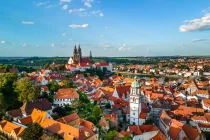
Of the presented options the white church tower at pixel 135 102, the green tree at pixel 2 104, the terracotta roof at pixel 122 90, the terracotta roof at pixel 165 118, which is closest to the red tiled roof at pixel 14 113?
the green tree at pixel 2 104

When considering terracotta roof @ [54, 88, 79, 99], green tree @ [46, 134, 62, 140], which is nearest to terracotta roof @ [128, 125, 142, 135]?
green tree @ [46, 134, 62, 140]

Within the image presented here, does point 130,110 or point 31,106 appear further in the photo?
point 130,110

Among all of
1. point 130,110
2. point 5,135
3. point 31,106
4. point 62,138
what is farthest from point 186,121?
point 5,135

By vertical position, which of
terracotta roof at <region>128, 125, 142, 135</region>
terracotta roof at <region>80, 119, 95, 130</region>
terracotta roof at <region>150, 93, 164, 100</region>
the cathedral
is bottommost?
terracotta roof at <region>128, 125, 142, 135</region>

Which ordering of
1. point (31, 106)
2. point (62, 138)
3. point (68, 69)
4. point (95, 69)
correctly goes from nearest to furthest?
1. point (62, 138)
2. point (31, 106)
3. point (68, 69)
4. point (95, 69)

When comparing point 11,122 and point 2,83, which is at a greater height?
point 2,83

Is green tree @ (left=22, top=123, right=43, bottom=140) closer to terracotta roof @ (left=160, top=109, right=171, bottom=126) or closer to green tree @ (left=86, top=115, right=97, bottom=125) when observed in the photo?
green tree @ (left=86, top=115, right=97, bottom=125)

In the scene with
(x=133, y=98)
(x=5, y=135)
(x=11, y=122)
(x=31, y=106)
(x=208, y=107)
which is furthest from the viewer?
(x=208, y=107)

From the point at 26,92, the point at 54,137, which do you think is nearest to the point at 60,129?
the point at 54,137

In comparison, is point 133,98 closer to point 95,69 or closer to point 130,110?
point 130,110

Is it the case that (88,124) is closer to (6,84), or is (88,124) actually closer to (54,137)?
(54,137)
